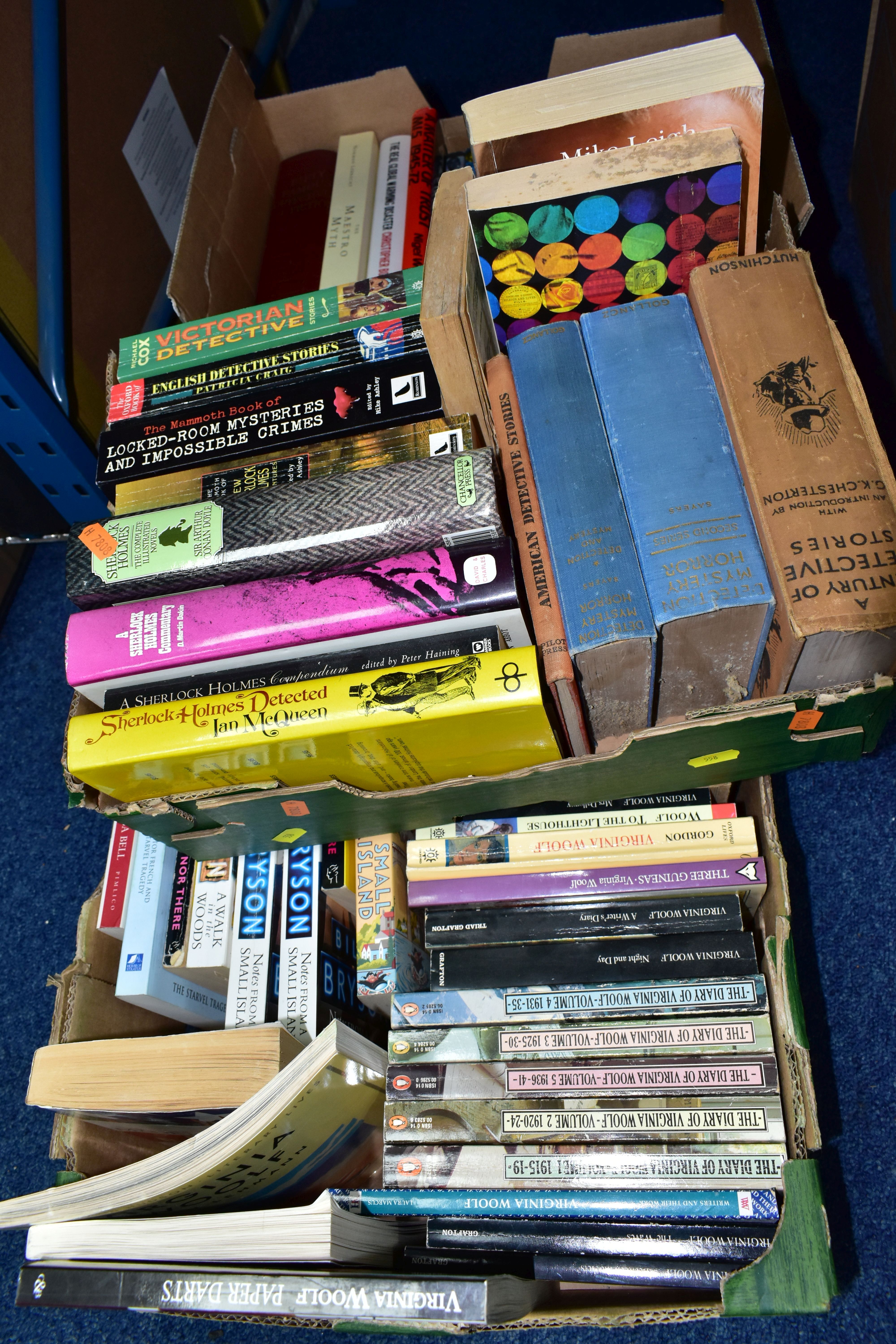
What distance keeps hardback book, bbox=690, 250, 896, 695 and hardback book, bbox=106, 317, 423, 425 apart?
12.2 inches

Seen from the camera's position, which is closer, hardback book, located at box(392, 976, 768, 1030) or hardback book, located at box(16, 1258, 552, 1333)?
hardback book, located at box(16, 1258, 552, 1333)

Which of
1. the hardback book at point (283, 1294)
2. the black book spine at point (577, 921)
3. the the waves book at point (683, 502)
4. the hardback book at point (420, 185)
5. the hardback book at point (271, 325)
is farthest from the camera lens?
the hardback book at point (420, 185)

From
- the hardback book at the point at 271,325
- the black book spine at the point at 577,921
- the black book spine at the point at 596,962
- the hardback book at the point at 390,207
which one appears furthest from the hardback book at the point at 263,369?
the black book spine at the point at 596,962

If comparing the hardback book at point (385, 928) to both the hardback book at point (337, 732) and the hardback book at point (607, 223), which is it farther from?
the hardback book at point (607, 223)

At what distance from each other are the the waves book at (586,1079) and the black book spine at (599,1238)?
95 mm

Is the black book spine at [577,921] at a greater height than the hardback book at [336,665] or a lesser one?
lesser

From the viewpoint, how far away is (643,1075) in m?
0.77

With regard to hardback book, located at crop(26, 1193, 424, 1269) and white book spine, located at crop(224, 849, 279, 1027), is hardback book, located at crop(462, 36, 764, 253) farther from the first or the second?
Result: hardback book, located at crop(26, 1193, 424, 1269)

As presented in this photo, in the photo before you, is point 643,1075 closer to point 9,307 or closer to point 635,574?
point 635,574

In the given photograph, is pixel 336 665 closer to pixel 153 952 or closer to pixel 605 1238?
pixel 153 952

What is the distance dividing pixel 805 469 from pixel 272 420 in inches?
20.4

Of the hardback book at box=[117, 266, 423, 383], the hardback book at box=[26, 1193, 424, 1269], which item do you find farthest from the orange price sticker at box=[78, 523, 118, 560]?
the hardback book at box=[26, 1193, 424, 1269]

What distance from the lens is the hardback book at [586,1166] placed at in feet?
2.41

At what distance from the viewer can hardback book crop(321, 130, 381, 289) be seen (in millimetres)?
1164
